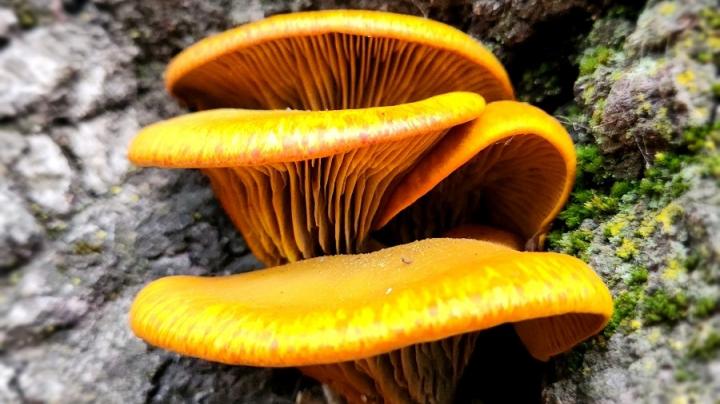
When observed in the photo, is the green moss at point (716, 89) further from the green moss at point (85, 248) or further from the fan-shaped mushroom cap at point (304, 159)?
the green moss at point (85, 248)

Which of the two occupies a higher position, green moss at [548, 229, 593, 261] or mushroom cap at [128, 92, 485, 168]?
mushroom cap at [128, 92, 485, 168]

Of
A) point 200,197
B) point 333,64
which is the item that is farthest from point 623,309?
point 200,197

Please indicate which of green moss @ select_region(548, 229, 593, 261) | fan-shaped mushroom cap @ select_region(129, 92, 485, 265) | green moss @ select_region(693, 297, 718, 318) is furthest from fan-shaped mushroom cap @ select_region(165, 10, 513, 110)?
green moss @ select_region(693, 297, 718, 318)

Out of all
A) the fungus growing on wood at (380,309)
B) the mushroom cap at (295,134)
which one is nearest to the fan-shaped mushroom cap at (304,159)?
the mushroom cap at (295,134)

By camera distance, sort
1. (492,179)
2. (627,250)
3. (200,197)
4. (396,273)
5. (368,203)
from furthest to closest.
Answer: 1. (200,197)
2. (492,179)
3. (368,203)
4. (627,250)
5. (396,273)

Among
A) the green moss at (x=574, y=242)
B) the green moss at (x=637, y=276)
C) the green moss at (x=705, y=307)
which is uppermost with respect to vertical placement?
the green moss at (x=705, y=307)

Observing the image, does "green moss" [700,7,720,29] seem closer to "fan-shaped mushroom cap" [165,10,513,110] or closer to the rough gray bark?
the rough gray bark

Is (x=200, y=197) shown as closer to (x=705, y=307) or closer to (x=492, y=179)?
(x=492, y=179)
